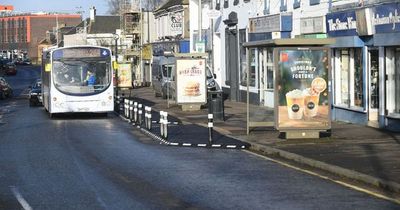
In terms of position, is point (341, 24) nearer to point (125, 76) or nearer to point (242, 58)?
point (242, 58)

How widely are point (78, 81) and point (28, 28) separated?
511 ft

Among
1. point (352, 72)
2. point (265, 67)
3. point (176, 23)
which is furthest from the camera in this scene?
point (176, 23)

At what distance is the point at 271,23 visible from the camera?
32281 millimetres

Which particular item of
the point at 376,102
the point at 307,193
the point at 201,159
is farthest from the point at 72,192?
the point at 376,102

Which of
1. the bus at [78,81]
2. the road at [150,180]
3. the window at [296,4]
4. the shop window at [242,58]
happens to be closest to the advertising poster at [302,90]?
A: the road at [150,180]

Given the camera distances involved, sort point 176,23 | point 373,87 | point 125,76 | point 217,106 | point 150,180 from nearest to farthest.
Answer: point 150,180 < point 373,87 < point 217,106 < point 176,23 < point 125,76

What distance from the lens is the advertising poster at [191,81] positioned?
3422cm

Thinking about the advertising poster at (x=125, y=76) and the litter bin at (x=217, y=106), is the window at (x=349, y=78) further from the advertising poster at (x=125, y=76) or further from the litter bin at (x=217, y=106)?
the advertising poster at (x=125, y=76)

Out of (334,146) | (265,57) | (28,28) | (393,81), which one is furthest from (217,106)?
(28,28)

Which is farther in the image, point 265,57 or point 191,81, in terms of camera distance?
point 265,57

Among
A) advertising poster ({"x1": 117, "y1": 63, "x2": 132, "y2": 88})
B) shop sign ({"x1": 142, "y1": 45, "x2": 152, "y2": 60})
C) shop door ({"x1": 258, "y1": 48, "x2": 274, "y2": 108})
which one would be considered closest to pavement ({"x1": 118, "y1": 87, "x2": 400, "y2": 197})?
shop door ({"x1": 258, "y1": 48, "x2": 274, "y2": 108})

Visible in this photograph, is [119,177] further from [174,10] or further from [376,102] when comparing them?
[174,10]

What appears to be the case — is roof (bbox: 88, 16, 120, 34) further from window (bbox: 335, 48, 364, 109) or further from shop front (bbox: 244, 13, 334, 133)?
window (bbox: 335, 48, 364, 109)

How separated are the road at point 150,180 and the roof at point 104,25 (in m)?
88.9
